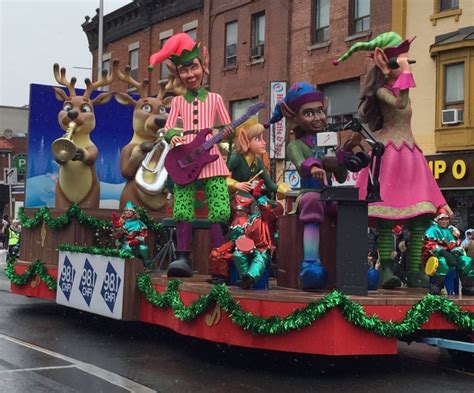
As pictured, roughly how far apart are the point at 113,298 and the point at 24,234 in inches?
133

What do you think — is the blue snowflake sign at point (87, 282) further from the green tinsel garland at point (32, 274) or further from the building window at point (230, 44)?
the building window at point (230, 44)

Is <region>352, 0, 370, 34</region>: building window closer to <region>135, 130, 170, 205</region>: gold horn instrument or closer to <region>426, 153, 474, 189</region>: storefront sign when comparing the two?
<region>426, 153, 474, 189</region>: storefront sign

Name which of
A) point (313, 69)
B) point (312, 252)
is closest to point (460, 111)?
point (313, 69)

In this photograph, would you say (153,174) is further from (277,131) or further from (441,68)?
(277,131)

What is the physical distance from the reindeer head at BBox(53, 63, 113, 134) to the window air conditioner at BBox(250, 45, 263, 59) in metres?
15.8

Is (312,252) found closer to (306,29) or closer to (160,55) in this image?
(160,55)

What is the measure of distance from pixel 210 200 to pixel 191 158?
0.51m

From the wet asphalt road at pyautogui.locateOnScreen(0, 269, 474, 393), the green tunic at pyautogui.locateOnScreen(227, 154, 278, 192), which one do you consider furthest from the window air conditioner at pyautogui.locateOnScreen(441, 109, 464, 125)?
the green tunic at pyautogui.locateOnScreen(227, 154, 278, 192)

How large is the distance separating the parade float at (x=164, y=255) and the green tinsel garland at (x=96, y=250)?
21 mm

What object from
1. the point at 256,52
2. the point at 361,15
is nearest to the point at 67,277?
the point at 361,15

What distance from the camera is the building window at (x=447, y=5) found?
69.1ft

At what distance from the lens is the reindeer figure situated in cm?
1131

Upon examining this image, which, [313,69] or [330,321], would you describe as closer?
[330,321]

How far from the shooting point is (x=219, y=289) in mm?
7000
